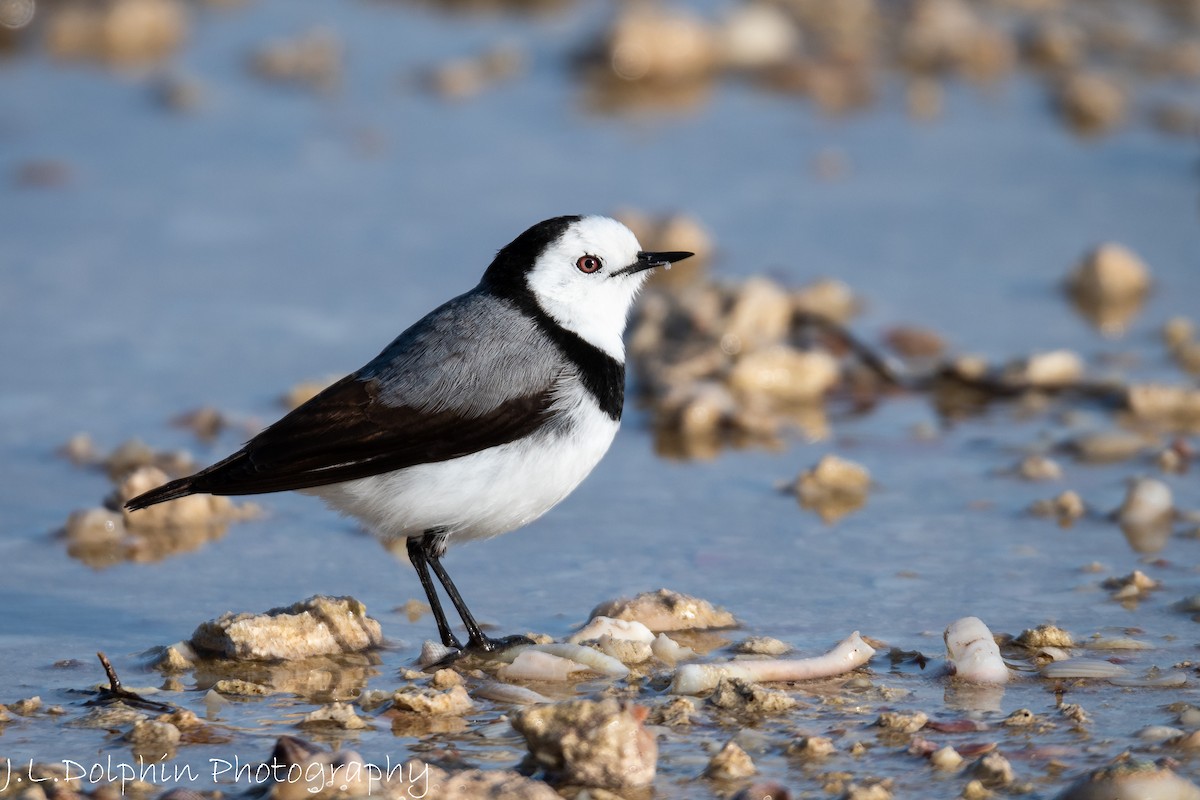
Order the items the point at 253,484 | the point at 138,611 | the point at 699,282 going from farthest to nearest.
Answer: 1. the point at 699,282
2. the point at 138,611
3. the point at 253,484

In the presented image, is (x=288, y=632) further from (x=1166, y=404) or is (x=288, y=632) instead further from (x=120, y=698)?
(x=1166, y=404)

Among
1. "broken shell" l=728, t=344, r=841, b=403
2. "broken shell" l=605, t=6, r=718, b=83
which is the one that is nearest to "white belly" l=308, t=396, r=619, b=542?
"broken shell" l=728, t=344, r=841, b=403

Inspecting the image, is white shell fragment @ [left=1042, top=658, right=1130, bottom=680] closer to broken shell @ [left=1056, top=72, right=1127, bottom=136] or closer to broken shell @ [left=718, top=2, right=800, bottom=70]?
broken shell @ [left=1056, top=72, right=1127, bottom=136]

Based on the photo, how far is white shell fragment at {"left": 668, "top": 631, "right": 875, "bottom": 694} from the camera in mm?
4949

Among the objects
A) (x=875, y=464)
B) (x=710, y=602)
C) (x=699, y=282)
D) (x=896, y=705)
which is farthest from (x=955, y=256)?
(x=896, y=705)

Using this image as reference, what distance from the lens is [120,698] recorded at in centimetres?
486

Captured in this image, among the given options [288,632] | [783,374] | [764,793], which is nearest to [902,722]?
[764,793]

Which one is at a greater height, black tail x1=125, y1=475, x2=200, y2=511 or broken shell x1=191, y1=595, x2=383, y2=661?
black tail x1=125, y1=475, x2=200, y2=511

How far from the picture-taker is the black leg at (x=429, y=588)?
5.54 meters

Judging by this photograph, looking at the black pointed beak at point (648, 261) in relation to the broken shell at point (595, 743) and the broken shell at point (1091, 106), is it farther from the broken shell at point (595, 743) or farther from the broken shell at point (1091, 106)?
the broken shell at point (1091, 106)

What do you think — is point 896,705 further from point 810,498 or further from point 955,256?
point 955,256

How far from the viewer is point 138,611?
5848 mm

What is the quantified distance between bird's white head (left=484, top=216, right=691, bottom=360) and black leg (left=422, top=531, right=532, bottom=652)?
0.90 metres

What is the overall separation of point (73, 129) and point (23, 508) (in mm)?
5660
